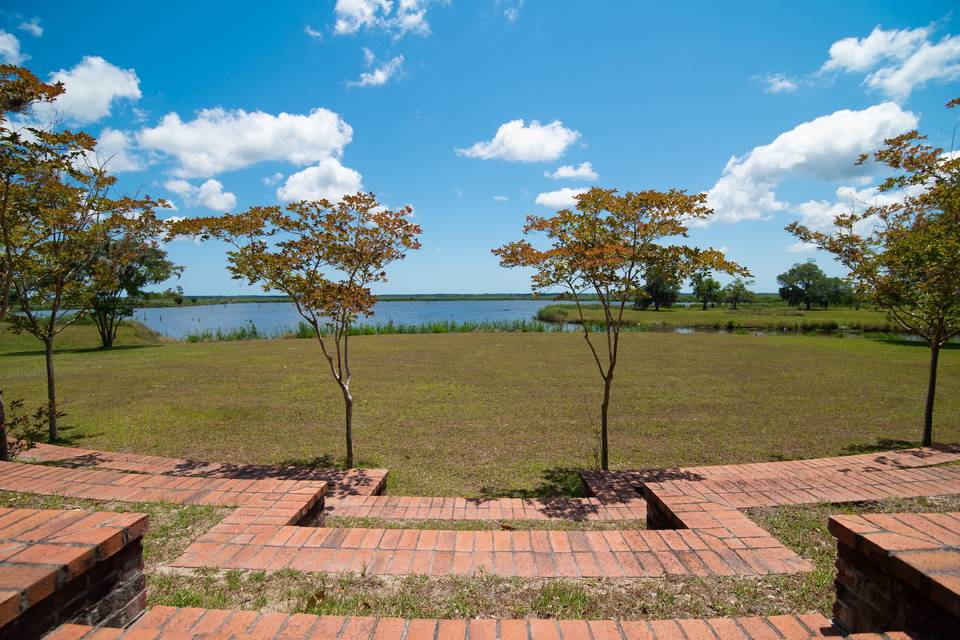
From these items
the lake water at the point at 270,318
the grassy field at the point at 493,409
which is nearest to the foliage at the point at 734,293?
the lake water at the point at 270,318

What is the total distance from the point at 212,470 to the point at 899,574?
584 centimetres

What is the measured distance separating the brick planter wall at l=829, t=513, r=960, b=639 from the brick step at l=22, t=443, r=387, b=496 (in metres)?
3.83

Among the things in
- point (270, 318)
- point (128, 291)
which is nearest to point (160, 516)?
point (128, 291)

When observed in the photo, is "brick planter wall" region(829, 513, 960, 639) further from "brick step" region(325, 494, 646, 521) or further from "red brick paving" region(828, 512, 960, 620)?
"brick step" region(325, 494, 646, 521)

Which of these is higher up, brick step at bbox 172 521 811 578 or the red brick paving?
the red brick paving

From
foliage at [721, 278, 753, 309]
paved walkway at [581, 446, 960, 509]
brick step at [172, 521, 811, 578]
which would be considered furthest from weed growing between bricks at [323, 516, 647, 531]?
foliage at [721, 278, 753, 309]

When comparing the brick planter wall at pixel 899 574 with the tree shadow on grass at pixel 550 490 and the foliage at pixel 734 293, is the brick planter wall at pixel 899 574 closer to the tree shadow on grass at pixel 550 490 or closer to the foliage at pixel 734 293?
the tree shadow on grass at pixel 550 490

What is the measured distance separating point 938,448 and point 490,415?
20.2 feet

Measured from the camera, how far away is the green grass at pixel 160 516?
9.29 ft

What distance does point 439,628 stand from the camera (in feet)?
6.16

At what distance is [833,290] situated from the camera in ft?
220

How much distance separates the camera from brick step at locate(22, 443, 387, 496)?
15.6ft

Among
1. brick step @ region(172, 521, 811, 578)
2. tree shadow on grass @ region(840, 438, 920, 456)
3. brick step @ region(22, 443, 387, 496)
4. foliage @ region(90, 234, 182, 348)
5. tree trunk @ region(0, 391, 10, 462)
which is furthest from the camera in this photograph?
foliage @ region(90, 234, 182, 348)

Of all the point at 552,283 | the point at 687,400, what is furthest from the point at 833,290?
the point at 552,283
